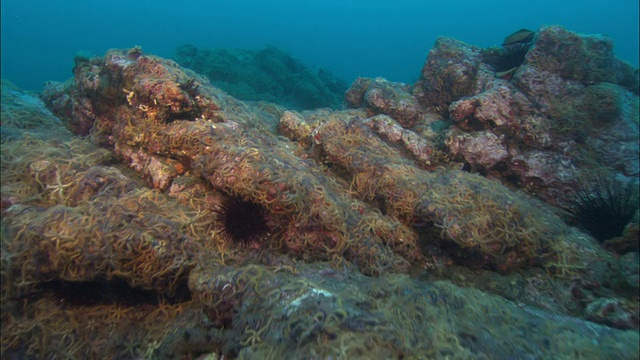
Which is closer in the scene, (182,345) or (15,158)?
(182,345)

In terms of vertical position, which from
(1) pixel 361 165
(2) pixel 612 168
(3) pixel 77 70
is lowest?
(3) pixel 77 70

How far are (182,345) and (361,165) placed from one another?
4.26m


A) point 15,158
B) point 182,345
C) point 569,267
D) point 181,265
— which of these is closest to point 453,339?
point 182,345

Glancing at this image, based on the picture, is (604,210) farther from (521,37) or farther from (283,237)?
(521,37)

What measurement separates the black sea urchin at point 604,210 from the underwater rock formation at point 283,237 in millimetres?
327

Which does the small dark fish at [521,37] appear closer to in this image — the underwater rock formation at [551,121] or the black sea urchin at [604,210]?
the underwater rock formation at [551,121]

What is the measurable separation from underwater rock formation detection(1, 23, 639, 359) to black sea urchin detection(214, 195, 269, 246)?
6cm

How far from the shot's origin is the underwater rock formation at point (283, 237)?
3.35 meters

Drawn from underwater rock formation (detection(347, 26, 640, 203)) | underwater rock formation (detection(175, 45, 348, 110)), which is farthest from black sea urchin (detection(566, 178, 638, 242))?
underwater rock formation (detection(175, 45, 348, 110))

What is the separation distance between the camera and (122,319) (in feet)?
12.9

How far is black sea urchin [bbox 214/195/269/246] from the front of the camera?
457 cm

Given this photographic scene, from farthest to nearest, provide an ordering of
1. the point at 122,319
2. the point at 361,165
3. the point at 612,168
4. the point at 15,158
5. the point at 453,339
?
the point at 612,168, the point at 361,165, the point at 15,158, the point at 122,319, the point at 453,339

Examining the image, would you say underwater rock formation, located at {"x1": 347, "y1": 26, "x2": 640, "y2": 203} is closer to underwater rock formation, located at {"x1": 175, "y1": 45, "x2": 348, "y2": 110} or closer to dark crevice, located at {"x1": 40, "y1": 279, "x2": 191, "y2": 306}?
dark crevice, located at {"x1": 40, "y1": 279, "x2": 191, "y2": 306}

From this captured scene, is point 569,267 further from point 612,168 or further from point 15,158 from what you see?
point 15,158
